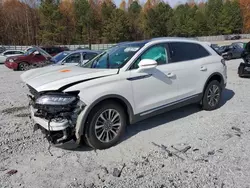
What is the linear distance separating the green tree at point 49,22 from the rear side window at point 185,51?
48.8m

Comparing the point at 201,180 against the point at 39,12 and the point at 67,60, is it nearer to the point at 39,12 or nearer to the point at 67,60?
the point at 67,60

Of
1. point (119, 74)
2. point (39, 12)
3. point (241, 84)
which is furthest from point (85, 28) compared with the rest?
point (119, 74)

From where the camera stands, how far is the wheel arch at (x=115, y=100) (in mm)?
3551

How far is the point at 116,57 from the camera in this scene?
4.46 m

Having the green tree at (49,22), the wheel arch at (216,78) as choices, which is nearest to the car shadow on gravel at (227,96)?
the wheel arch at (216,78)

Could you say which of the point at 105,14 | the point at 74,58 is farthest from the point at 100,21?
the point at 74,58

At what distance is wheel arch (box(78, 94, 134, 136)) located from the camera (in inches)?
140

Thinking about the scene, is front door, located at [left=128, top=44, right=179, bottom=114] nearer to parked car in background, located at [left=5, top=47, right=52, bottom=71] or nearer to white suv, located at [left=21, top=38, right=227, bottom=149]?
white suv, located at [left=21, top=38, right=227, bottom=149]

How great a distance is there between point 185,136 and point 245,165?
3.82ft

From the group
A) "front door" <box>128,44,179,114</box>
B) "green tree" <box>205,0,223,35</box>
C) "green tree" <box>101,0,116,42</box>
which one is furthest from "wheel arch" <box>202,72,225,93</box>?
"green tree" <box>205,0,223,35</box>

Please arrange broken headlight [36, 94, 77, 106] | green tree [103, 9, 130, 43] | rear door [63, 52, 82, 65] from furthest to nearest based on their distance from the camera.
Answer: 1. green tree [103, 9, 130, 43]
2. rear door [63, 52, 82, 65]
3. broken headlight [36, 94, 77, 106]

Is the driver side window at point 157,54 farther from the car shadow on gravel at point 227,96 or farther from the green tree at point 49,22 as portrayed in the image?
the green tree at point 49,22

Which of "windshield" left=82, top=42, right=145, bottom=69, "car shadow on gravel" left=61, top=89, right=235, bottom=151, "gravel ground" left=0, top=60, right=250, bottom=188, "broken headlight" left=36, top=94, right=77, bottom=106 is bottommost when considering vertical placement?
"gravel ground" left=0, top=60, right=250, bottom=188

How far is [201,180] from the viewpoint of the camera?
10.1 ft
